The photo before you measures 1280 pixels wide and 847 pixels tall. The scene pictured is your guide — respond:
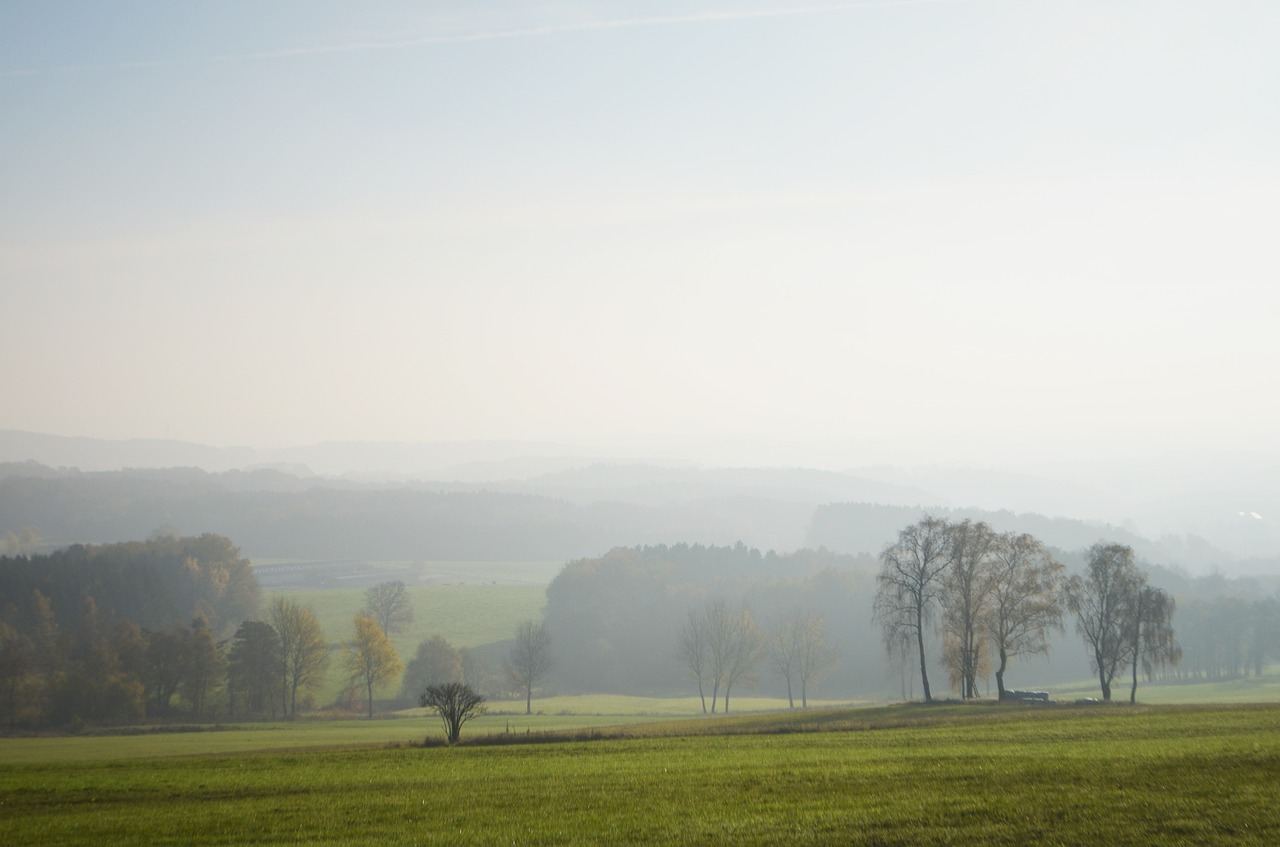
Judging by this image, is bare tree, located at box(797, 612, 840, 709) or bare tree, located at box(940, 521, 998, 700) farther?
bare tree, located at box(797, 612, 840, 709)

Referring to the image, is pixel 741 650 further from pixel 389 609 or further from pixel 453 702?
pixel 453 702

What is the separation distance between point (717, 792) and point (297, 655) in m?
87.2

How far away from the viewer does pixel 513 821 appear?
22906 millimetres

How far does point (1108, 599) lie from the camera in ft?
207

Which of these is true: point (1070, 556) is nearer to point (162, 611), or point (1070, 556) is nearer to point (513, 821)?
point (162, 611)

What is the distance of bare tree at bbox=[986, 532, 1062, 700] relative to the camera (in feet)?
203

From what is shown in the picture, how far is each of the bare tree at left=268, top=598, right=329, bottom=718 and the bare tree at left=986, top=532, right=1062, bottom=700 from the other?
243 feet

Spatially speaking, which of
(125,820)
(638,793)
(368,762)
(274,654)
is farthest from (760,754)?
(274,654)

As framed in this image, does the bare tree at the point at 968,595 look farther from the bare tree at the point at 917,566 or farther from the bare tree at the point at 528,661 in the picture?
the bare tree at the point at 528,661

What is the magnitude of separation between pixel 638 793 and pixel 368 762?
51.2 feet

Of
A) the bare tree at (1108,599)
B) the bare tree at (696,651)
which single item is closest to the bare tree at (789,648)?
the bare tree at (696,651)

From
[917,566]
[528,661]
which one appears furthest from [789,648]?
[917,566]

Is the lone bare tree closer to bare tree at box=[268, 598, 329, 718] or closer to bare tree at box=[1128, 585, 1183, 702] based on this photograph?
bare tree at box=[268, 598, 329, 718]

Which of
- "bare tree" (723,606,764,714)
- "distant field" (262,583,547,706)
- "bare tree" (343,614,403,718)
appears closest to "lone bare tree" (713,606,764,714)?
"bare tree" (723,606,764,714)
